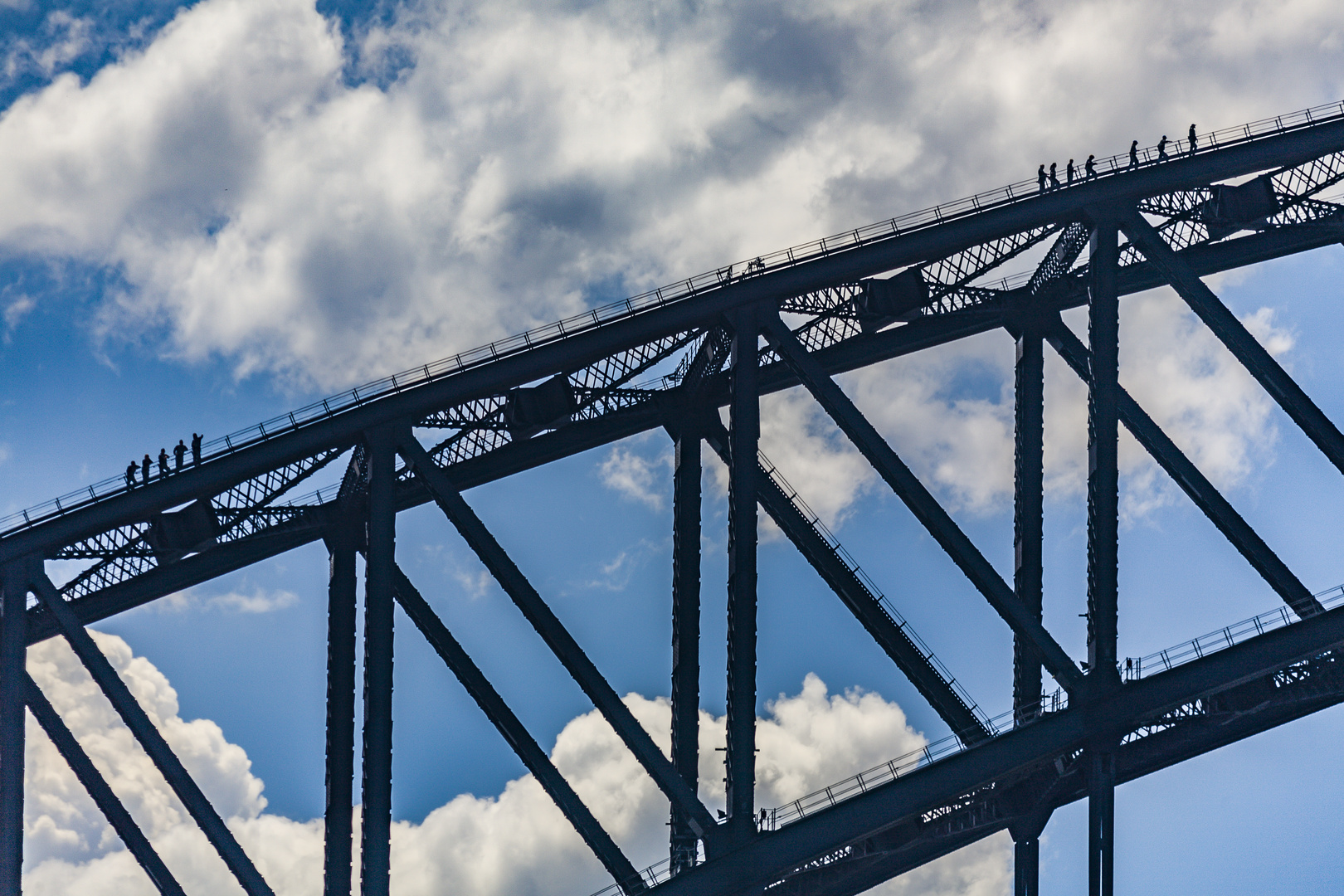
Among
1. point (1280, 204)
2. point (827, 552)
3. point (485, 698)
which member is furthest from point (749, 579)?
point (1280, 204)

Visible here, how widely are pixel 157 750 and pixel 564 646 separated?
1089 centimetres

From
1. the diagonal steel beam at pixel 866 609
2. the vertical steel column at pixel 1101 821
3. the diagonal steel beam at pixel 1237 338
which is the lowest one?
the vertical steel column at pixel 1101 821

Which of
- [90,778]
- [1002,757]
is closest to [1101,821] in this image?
[1002,757]

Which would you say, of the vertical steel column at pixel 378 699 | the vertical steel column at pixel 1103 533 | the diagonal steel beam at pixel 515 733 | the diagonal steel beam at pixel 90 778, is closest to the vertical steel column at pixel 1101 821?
the vertical steel column at pixel 1103 533

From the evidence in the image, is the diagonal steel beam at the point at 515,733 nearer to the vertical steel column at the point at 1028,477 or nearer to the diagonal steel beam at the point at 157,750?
the diagonal steel beam at the point at 157,750

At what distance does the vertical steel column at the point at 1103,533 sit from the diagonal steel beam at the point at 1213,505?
93cm

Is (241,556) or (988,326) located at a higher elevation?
(988,326)

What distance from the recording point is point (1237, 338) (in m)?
47.3

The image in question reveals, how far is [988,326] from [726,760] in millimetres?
16655

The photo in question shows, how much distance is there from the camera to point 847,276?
1865 inches

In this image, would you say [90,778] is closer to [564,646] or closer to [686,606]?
[564,646]

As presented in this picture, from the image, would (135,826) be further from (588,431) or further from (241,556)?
(588,431)

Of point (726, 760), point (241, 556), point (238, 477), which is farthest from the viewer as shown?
point (241, 556)

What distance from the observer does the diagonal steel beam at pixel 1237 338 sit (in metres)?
47.0
